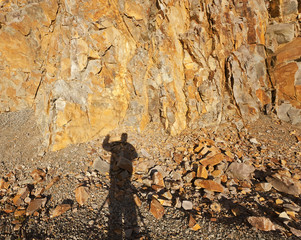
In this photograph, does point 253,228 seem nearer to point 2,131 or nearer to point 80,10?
point 80,10

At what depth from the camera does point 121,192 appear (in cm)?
576

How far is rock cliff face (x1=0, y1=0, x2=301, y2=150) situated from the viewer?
839 cm

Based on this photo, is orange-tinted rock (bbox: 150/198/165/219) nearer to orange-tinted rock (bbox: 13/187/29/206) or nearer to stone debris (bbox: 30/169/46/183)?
orange-tinted rock (bbox: 13/187/29/206)

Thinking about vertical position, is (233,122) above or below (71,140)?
below

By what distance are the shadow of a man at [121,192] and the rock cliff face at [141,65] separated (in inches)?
67.1

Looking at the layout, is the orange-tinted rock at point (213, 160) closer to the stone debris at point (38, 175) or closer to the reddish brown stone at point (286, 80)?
the stone debris at point (38, 175)

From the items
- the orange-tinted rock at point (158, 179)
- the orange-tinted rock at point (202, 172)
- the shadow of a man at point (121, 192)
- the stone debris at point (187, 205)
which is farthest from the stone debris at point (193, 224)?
the orange-tinted rock at point (202, 172)

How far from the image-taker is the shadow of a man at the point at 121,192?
14.9ft

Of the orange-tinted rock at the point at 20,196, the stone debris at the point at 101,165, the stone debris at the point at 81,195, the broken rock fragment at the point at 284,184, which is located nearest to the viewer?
the stone debris at the point at 81,195

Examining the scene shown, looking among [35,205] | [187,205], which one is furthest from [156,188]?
[35,205]

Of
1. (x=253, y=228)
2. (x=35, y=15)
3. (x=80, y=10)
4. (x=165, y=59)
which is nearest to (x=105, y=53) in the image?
(x=80, y=10)

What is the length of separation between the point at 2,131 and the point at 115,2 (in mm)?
10358

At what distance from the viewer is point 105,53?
8.93m

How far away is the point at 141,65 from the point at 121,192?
7496mm
